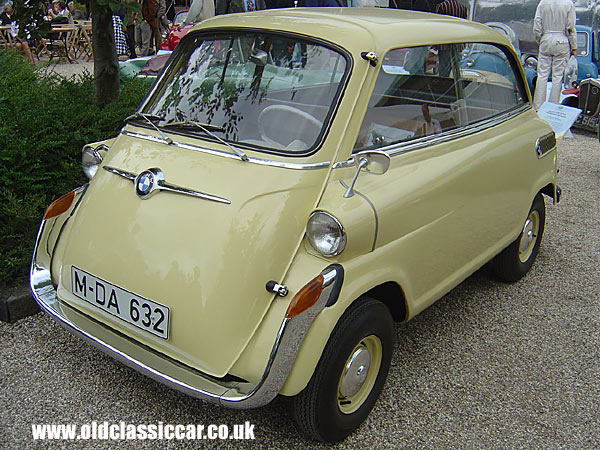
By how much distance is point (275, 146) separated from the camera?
2.58m

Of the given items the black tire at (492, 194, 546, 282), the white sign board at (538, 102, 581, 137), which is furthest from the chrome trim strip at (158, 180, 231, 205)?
the white sign board at (538, 102, 581, 137)

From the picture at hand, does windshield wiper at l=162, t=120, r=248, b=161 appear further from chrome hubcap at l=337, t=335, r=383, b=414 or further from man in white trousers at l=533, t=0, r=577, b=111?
man in white trousers at l=533, t=0, r=577, b=111

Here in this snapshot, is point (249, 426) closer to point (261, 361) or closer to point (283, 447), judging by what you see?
point (283, 447)

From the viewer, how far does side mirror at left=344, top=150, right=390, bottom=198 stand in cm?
238

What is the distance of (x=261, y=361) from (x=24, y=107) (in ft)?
9.67

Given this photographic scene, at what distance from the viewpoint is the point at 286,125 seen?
2.64m

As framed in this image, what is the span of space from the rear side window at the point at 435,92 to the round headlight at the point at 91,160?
147cm

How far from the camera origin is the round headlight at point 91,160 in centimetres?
317

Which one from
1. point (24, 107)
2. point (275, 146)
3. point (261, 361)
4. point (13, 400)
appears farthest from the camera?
point (24, 107)

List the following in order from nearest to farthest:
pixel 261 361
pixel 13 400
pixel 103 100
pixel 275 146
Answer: pixel 261 361, pixel 275 146, pixel 13 400, pixel 103 100

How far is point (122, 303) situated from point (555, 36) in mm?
8914

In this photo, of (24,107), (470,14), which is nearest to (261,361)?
(24,107)

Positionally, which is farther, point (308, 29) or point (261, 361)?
point (308, 29)

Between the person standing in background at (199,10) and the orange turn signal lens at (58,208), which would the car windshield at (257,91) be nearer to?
the orange turn signal lens at (58,208)
